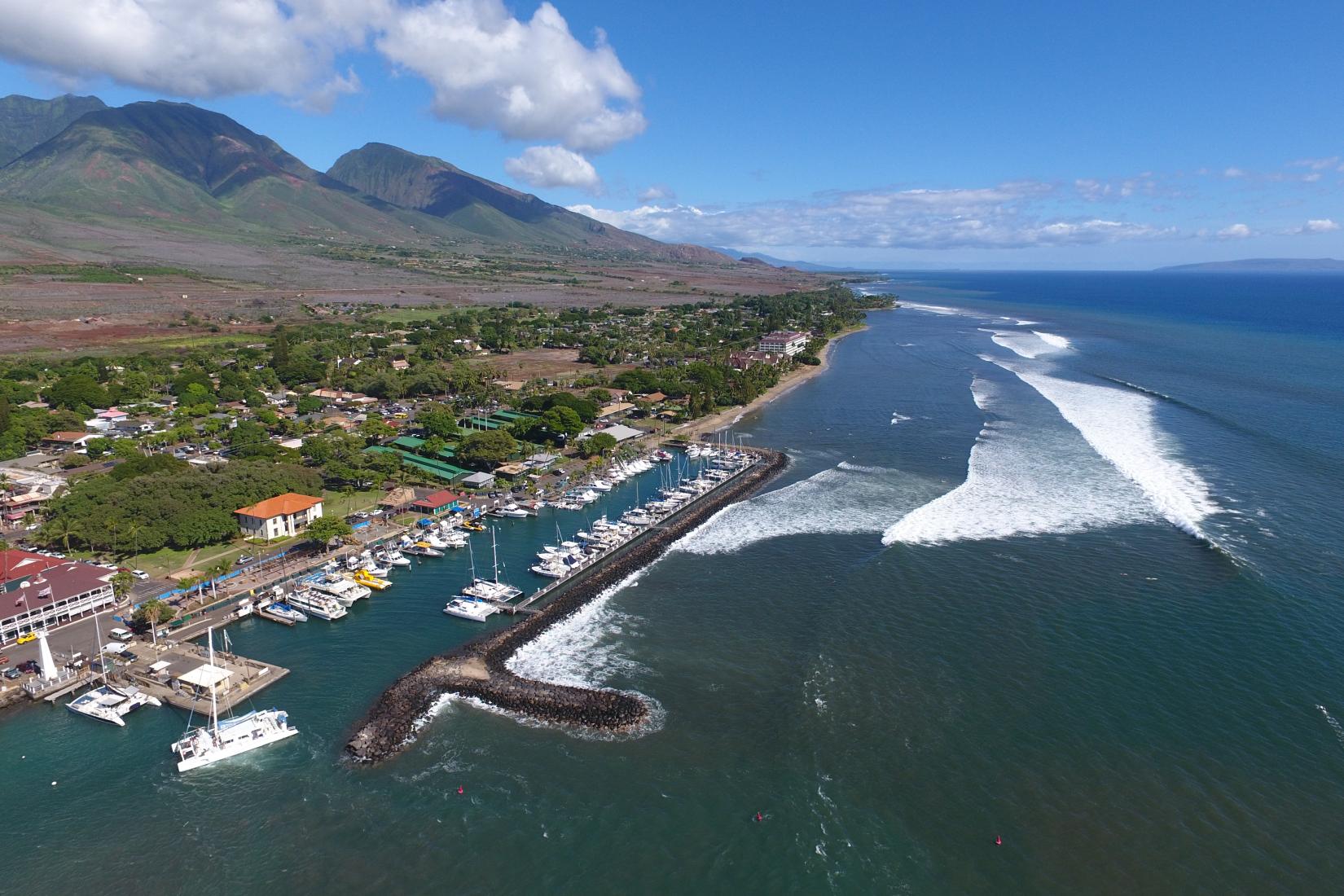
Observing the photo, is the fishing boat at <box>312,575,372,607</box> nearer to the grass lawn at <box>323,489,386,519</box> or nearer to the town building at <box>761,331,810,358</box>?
the grass lawn at <box>323,489,386,519</box>

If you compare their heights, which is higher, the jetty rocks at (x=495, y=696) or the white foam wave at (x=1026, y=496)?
the white foam wave at (x=1026, y=496)

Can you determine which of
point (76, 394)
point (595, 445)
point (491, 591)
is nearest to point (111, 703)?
point (491, 591)

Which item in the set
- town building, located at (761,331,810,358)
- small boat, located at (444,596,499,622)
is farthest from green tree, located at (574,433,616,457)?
town building, located at (761,331,810,358)

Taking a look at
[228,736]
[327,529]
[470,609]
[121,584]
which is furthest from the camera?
[327,529]

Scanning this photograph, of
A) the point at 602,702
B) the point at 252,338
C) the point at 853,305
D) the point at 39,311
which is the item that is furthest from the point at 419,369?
the point at 853,305

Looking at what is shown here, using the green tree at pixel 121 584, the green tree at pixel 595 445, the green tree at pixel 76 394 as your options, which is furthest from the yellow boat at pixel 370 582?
the green tree at pixel 76 394

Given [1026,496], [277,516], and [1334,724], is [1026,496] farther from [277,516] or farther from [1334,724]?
[277,516]

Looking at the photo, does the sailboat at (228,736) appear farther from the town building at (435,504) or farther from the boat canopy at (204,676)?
the town building at (435,504)
